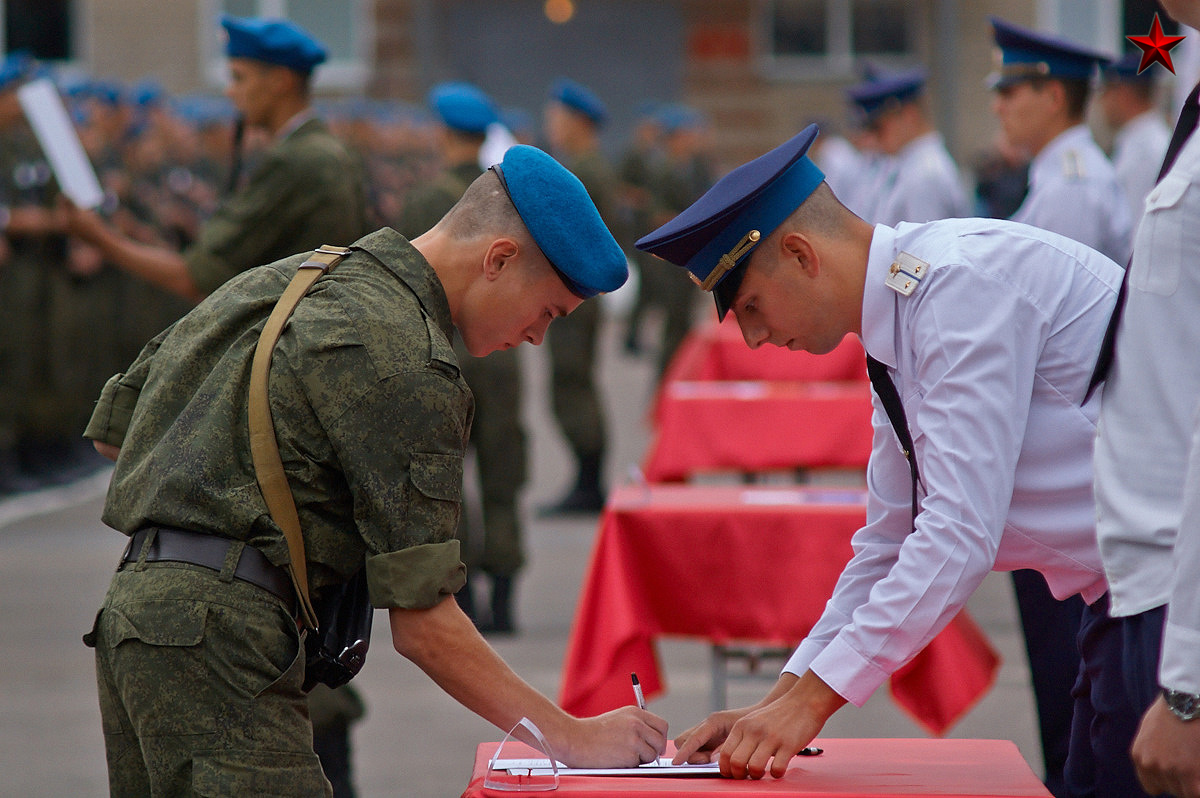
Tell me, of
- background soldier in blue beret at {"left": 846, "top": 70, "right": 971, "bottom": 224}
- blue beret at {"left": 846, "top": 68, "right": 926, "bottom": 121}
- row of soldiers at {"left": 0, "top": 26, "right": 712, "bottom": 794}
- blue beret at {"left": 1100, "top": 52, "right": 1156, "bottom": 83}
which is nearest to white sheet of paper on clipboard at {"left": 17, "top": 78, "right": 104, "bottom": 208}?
row of soldiers at {"left": 0, "top": 26, "right": 712, "bottom": 794}

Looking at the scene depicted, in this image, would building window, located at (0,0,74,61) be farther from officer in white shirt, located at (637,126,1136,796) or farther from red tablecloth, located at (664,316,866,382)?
officer in white shirt, located at (637,126,1136,796)

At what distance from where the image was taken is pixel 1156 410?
1.77 meters

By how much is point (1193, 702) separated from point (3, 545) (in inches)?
267

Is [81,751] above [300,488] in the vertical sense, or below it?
below

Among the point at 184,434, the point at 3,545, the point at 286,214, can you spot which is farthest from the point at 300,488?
the point at 3,545

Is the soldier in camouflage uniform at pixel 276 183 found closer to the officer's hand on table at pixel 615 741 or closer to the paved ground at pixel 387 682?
the paved ground at pixel 387 682

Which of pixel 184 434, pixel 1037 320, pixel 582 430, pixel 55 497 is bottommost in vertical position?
pixel 55 497

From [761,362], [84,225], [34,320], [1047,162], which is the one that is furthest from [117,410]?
[34,320]

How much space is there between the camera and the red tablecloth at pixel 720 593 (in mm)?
3744

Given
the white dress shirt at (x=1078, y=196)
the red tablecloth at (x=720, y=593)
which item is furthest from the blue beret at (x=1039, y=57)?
the red tablecloth at (x=720, y=593)

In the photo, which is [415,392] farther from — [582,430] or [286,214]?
[582,430]

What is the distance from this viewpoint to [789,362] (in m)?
7.09

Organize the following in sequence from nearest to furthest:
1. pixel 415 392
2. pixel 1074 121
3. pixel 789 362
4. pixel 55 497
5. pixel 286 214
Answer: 1. pixel 415 392
2. pixel 286 214
3. pixel 1074 121
4. pixel 789 362
5. pixel 55 497

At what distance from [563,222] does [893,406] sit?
22.4 inches
